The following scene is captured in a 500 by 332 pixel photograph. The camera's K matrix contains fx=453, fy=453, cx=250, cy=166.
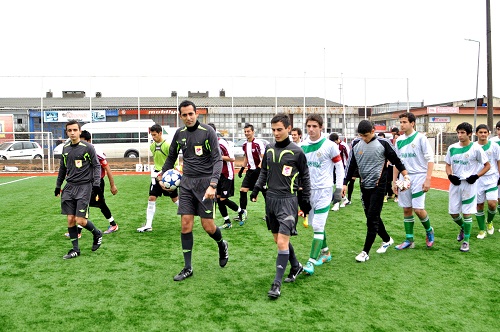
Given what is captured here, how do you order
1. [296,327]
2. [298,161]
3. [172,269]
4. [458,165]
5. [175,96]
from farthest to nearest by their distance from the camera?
[175,96] < [458,165] < [172,269] < [298,161] < [296,327]

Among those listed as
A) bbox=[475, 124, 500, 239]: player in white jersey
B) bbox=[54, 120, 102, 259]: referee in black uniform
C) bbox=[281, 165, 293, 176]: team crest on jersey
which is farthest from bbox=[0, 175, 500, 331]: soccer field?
bbox=[281, 165, 293, 176]: team crest on jersey

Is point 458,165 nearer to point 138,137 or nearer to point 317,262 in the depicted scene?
point 317,262

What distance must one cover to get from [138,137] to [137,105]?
8.95 feet

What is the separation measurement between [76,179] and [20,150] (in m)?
21.3

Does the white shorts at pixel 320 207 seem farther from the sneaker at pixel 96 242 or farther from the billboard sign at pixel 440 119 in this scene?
the billboard sign at pixel 440 119

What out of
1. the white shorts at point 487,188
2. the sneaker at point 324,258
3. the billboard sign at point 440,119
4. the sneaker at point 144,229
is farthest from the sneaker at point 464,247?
the billboard sign at point 440,119

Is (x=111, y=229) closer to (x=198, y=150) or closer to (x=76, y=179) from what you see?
(x=76, y=179)

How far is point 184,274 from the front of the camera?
5.30 meters

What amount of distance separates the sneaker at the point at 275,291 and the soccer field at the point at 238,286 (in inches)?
3.2

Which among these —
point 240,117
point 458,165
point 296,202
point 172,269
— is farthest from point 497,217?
point 240,117

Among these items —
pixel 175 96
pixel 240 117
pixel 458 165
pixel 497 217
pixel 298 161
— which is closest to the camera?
pixel 298 161

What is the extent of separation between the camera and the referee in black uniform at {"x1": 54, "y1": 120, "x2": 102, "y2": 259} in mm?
6262

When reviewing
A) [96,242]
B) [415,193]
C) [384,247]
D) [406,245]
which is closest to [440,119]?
[406,245]

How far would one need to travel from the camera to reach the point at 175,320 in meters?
4.05
